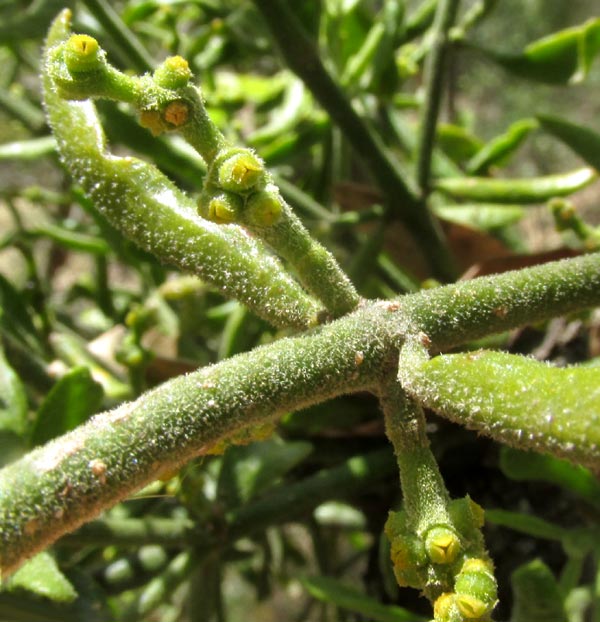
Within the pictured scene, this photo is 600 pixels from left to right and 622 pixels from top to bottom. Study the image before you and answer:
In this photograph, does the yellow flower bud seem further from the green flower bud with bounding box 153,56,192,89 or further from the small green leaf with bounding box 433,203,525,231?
the small green leaf with bounding box 433,203,525,231

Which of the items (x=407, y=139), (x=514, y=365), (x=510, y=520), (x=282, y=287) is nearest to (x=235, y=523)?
(x=510, y=520)

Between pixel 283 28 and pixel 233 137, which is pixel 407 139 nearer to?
pixel 233 137

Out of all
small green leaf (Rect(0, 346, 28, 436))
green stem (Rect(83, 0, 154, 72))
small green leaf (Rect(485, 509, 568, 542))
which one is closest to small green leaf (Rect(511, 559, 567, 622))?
small green leaf (Rect(485, 509, 568, 542))

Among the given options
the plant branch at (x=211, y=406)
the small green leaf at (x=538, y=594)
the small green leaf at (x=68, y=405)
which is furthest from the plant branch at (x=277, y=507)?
the plant branch at (x=211, y=406)

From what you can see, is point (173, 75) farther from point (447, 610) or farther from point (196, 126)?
point (447, 610)

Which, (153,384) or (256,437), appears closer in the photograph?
(256,437)
